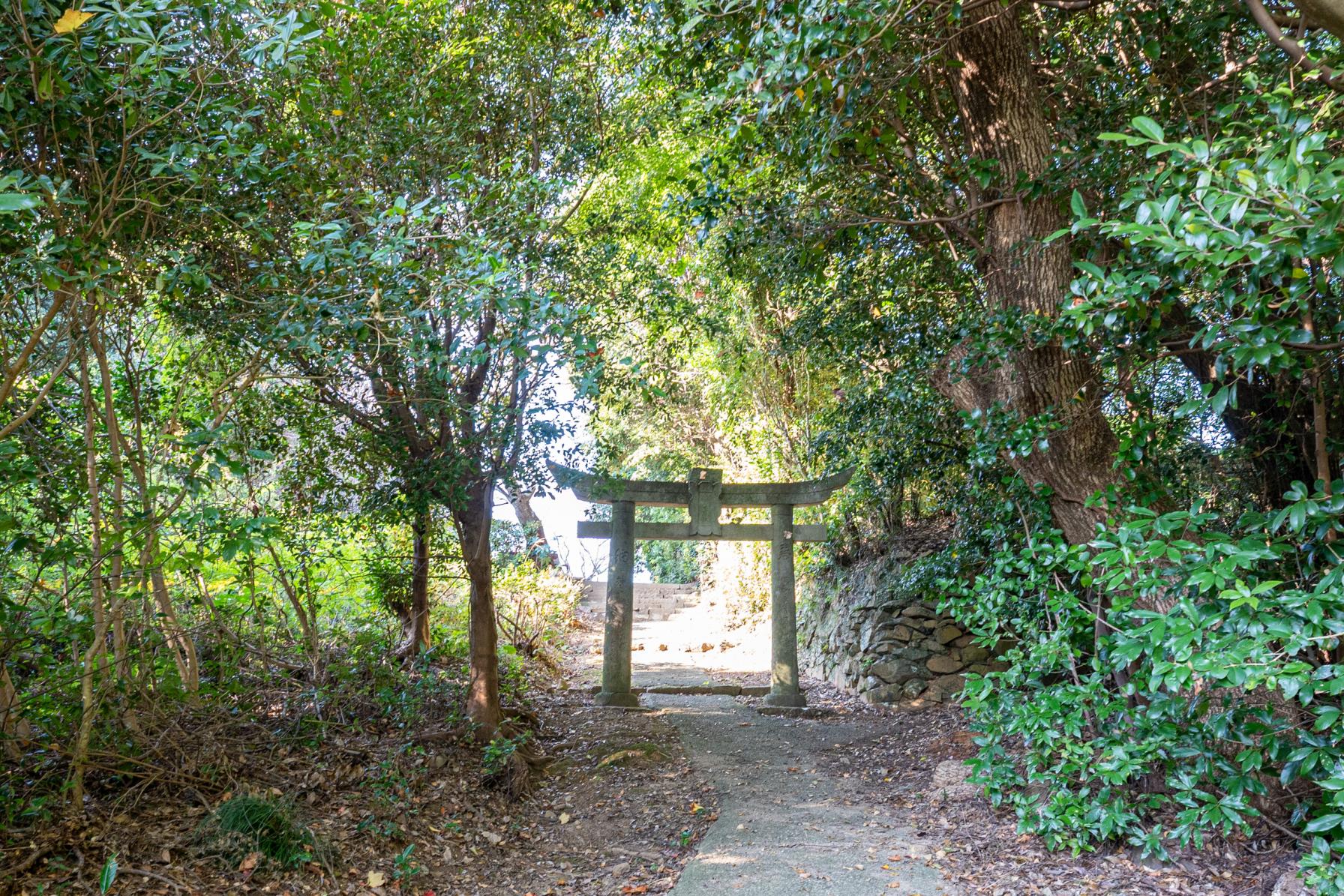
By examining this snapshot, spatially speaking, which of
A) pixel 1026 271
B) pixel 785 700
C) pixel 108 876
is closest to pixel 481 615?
pixel 108 876

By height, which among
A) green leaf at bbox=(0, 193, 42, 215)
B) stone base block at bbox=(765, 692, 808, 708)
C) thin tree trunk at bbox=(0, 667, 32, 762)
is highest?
green leaf at bbox=(0, 193, 42, 215)

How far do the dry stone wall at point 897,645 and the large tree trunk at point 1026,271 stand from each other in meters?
3.32

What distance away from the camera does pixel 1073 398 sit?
4223 millimetres

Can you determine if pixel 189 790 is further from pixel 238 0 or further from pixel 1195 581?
pixel 1195 581

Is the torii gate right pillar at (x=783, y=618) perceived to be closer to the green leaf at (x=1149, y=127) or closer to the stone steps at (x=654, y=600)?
the green leaf at (x=1149, y=127)

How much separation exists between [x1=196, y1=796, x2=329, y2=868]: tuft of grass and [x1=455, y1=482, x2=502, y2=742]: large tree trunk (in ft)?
7.02

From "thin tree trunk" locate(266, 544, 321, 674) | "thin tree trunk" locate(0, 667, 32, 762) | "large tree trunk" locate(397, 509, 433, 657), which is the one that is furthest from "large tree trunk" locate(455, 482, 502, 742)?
"thin tree trunk" locate(0, 667, 32, 762)

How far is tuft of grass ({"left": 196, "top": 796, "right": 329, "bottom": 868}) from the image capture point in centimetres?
371

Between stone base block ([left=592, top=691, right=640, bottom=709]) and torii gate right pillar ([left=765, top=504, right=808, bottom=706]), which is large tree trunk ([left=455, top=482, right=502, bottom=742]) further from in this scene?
torii gate right pillar ([left=765, top=504, right=808, bottom=706])

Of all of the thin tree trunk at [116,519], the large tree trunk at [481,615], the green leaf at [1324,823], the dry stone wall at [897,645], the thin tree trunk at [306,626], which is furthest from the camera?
the dry stone wall at [897,645]

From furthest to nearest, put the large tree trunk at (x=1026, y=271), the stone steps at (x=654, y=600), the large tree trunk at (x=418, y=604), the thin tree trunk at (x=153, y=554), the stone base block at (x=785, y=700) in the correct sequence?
the stone steps at (x=654, y=600), the stone base block at (x=785, y=700), the large tree trunk at (x=418, y=604), the large tree trunk at (x=1026, y=271), the thin tree trunk at (x=153, y=554)

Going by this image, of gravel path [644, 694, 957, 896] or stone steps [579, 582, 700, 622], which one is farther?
stone steps [579, 582, 700, 622]

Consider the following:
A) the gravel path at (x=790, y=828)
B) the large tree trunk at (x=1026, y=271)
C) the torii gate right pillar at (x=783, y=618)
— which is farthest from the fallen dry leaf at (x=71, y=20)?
the torii gate right pillar at (x=783, y=618)

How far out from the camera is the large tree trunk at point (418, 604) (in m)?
6.31
